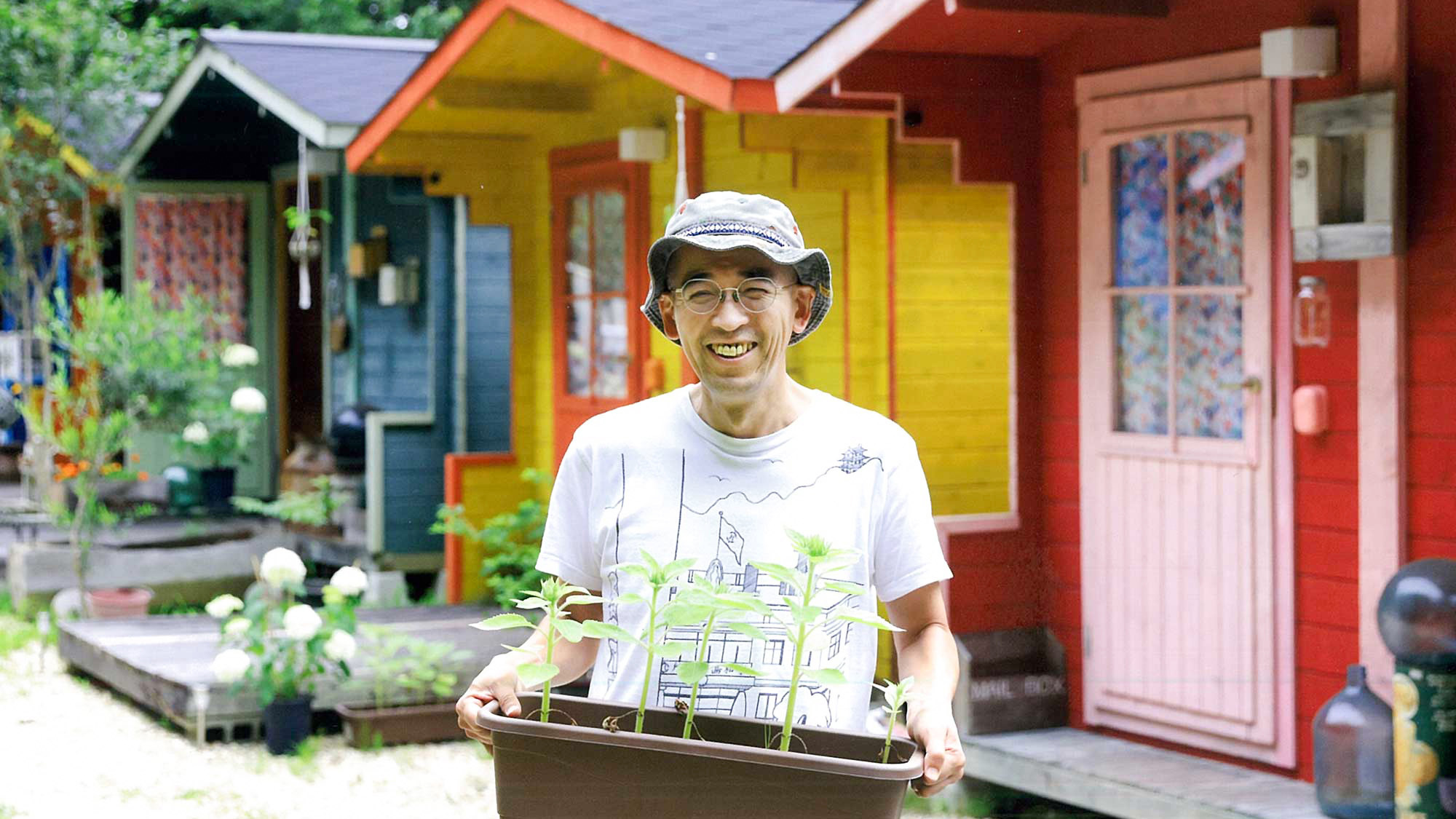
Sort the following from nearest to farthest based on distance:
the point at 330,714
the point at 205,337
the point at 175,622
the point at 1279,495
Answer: the point at 1279,495 < the point at 330,714 < the point at 175,622 < the point at 205,337

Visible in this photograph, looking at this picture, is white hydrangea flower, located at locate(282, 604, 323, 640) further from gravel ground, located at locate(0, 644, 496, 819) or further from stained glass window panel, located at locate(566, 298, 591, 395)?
stained glass window panel, located at locate(566, 298, 591, 395)

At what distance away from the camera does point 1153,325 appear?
5629 millimetres

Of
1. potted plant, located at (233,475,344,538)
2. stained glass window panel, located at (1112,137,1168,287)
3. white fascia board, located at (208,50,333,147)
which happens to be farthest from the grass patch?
stained glass window panel, located at (1112,137,1168,287)

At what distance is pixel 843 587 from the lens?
6.31 ft

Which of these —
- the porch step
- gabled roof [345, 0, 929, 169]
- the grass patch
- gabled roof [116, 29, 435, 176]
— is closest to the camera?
the porch step

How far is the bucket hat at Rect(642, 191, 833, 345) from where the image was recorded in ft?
6.77

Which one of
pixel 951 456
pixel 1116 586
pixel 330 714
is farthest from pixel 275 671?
pixel 1116 586

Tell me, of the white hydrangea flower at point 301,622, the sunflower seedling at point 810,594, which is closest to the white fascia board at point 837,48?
the white hydrangea flower at point 301,622

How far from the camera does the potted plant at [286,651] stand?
6.44 meters

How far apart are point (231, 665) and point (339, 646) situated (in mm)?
365

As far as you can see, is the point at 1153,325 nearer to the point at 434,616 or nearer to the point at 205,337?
the point at 434,616

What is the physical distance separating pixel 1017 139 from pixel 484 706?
4363 mm

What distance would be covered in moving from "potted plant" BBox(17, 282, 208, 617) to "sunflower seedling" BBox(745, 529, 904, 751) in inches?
286

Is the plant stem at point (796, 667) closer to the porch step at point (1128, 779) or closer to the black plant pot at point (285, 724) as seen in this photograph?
the porch step at point (1128, 779)
